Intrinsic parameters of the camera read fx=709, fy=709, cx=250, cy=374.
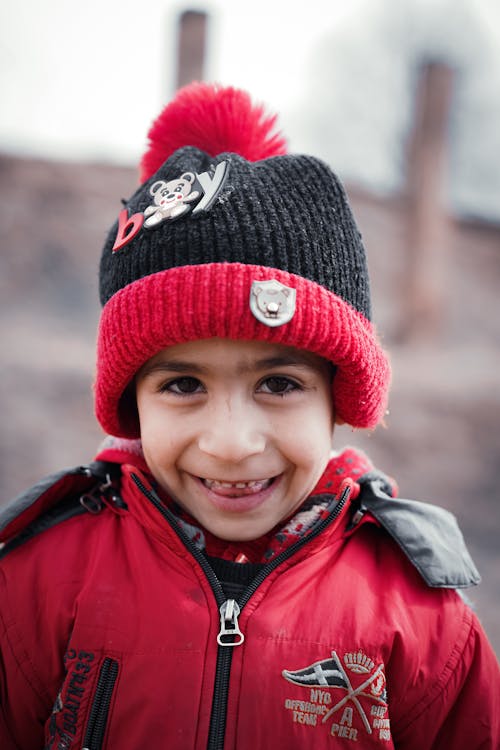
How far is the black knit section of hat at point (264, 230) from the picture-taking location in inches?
57.9

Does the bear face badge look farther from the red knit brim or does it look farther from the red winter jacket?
the red winter jacket

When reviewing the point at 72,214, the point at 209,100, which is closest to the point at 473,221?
the point at 72,214

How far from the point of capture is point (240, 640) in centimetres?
139

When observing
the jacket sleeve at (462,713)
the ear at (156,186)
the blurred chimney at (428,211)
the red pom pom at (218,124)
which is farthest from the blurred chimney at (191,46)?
the jacket sleeve at (462,713)

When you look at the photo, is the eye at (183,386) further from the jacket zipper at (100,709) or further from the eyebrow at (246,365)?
the jacket zipper at (100,709)

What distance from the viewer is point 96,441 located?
265 inches

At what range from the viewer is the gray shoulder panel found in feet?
4.92

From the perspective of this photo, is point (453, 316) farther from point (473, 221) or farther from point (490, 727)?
point (490, 727)

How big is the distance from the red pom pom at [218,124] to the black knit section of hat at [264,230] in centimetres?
10

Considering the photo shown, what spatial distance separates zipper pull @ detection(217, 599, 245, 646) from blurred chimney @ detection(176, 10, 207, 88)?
10.7 m

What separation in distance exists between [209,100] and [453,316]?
1298 cm

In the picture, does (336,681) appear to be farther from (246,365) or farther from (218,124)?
(218,124)

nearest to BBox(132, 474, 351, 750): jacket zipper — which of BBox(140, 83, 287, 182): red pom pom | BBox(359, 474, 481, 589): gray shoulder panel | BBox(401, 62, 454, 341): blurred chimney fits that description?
BBox(359, 474, 481, 589): gray shoulder panel

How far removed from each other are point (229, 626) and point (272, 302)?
0.65 meters
